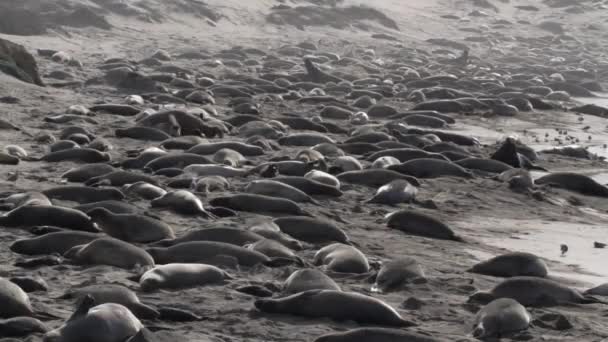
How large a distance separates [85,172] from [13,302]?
350cm

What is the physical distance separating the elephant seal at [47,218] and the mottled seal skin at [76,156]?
2559 mm

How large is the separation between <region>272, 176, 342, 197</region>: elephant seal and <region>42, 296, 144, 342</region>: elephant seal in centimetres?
359

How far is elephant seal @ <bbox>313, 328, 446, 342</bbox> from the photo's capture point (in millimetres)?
3828

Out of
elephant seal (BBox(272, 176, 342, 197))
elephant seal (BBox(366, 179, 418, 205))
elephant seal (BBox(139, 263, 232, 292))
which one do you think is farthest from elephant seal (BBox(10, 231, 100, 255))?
elephant seal (BBox(366, 179, 418, 205))

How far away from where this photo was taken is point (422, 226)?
6523 mm

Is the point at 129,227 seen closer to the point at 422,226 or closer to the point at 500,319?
the point at 422,226

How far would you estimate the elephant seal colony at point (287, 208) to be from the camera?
433 centimetres

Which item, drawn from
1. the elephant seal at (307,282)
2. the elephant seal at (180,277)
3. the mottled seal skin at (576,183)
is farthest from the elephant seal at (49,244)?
the mottled seal skin at (576,183)

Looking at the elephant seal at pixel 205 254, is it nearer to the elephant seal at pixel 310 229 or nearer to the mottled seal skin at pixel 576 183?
the elephant seal at pixel 310 229

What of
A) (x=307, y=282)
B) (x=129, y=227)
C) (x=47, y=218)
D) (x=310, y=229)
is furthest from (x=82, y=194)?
(x=307, y=282)

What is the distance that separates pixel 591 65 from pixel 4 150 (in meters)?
23.7

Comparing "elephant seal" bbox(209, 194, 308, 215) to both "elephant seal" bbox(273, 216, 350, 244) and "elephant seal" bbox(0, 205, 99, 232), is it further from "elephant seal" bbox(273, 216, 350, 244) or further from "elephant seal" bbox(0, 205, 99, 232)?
"elephant seal" bbox(0, 205, 99, 232)

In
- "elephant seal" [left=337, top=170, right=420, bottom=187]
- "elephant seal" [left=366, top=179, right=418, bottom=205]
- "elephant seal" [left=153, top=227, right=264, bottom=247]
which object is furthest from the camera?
"elephant seal" [left=337, top=170, right=420, bottom=187]

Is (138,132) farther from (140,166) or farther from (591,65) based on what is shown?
(591,65)
